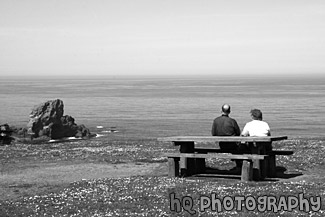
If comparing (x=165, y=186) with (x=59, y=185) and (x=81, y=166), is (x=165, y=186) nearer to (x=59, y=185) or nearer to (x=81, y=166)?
(x=59, y=185)

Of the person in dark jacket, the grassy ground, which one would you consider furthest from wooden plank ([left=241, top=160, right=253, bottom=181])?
the person in dark jacket

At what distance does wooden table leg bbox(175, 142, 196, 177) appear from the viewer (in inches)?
769

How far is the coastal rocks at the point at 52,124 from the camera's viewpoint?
55.6m

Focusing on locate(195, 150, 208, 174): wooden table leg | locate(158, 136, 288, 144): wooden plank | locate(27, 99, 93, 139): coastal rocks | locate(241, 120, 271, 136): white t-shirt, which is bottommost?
locate(27, 99, 93, 139): coastal rocks

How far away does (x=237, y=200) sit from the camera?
47.8 feet

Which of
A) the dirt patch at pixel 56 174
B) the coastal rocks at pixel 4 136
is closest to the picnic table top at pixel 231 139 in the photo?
the dirt patch at pixel 56 174

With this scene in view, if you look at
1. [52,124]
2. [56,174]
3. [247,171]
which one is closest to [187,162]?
[247,171]

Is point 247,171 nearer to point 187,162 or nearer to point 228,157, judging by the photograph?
point 228,157

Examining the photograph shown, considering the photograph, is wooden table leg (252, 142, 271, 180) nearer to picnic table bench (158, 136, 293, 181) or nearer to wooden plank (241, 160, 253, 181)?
picnic table bench (158, 136, 293, 181)

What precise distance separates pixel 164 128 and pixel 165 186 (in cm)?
5367

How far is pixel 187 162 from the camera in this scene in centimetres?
1975

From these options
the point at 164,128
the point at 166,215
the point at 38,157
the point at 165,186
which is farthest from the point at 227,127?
the point at 164,128

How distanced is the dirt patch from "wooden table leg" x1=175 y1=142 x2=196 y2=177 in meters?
1.36

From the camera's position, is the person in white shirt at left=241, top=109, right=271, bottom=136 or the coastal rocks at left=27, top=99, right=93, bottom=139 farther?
the coastal rocks at left=27, top=99, right=93, bottom=139
